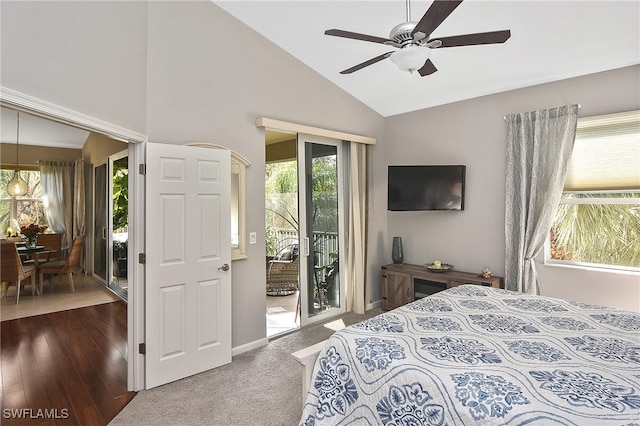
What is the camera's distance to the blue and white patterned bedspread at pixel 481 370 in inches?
50.8

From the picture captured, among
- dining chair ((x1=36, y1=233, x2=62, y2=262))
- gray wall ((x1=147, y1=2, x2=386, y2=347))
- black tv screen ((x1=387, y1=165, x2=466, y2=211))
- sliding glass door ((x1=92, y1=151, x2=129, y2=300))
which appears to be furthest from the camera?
sliding glass door ((x1=92, y1=151, x2=129, y2=300))

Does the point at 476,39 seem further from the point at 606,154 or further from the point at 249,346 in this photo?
the point at 249,346

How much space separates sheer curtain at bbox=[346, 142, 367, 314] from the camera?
4.70 m

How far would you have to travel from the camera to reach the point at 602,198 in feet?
11.4

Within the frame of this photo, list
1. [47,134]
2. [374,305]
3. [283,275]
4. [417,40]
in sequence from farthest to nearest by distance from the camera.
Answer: [47,134]
[283,275]
[374,305]
[417,40]

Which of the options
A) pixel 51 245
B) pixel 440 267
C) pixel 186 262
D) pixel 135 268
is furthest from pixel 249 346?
pixel 51 245

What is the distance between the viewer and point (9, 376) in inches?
117

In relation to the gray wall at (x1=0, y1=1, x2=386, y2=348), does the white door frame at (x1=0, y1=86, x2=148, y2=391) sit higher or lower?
lower

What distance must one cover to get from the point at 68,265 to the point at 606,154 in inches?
298

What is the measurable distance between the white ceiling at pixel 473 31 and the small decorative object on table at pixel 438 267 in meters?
2.13

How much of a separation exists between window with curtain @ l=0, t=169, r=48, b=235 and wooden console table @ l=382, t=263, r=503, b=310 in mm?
5295

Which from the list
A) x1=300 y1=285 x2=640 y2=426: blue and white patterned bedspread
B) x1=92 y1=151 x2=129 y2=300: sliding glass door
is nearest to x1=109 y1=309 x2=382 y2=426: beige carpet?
x1=300 y1=285 x2=640 y2=426: blue and white patterned bedspread

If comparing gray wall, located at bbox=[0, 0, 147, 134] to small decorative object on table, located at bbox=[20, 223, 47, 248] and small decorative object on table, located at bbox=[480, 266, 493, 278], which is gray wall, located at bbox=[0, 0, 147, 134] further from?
small decorative object on table, located at bbox=[20, 223, 47, 248]

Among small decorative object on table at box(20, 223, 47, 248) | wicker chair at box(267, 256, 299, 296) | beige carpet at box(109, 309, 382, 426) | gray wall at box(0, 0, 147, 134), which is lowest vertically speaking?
beige carpet at box(109, 309, 382, 426)
